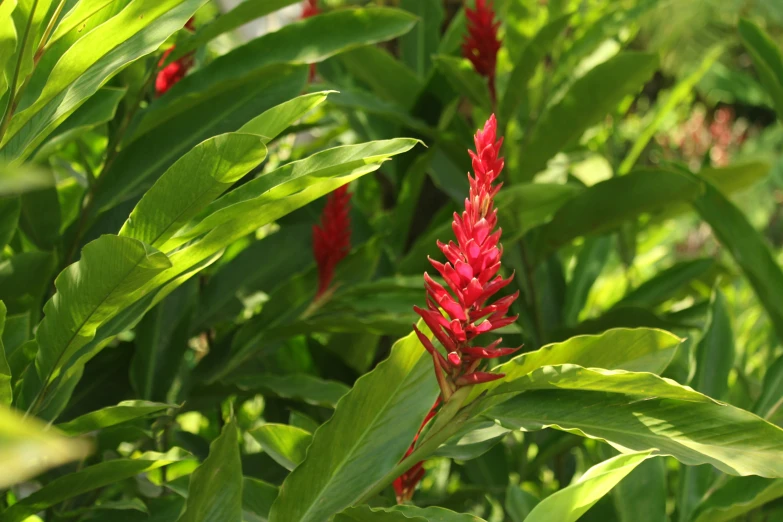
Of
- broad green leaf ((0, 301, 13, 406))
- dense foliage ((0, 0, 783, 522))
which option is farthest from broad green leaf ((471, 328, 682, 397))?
broad green leaf ((0, 301, 13, 406))

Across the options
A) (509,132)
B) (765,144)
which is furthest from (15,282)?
(765,144)

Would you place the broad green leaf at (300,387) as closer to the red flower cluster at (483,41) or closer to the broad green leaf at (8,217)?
the broad green leaf at (8,217)

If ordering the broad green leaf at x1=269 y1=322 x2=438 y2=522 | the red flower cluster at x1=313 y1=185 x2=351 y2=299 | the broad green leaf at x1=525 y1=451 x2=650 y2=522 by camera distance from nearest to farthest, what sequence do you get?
the broad green leaf at x1=525 y1=451 x2=650 y2=522 < the broad green leaf at x1=269 y1=322 x2=438 y2=522 < the red flower cluster at x1=313 y1=185 x2=351 y2=299

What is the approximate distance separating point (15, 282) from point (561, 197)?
593 mm

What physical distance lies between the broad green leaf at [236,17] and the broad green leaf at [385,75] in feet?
0.90

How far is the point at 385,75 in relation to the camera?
111cm

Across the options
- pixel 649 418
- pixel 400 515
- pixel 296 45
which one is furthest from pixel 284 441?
pixel 296 45

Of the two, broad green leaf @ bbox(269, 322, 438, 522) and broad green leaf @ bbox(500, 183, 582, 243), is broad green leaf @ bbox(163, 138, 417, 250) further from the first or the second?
broad green leaf @ bbox(500, 183, 582, 243)

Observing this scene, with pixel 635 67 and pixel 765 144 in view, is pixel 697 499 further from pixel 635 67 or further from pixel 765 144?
pixel 765 144

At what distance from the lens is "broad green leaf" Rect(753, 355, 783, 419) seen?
0.86 meters

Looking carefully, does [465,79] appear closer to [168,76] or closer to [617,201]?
[617,201]

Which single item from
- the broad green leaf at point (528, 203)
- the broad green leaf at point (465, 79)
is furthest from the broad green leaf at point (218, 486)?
the broad green leaf at point (465, 79)

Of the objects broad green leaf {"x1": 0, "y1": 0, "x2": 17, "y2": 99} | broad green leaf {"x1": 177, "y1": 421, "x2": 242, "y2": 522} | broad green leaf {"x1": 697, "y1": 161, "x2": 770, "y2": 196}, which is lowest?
broad green leaf {"x1": 697, "y1": 161, "x2": 770, "y2": 196}

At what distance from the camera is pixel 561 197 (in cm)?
98
